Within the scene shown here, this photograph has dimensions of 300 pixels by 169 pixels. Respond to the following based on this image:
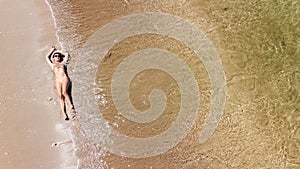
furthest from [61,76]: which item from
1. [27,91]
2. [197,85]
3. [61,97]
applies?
[197,85]

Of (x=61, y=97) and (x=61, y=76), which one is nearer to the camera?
(x=61, y=76)

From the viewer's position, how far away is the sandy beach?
9.51m

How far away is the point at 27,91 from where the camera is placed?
1043cm

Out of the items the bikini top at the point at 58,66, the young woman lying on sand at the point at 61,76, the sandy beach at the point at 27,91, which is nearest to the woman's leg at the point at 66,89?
the young woman lying on sand at the point at 61,76

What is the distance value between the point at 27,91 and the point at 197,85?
3.12 m

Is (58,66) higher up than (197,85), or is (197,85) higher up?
(58,66)

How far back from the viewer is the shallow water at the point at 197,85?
31.4 ft

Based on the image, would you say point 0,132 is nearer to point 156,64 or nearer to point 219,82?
point 156,64

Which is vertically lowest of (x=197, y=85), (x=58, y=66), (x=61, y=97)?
(x=197, y=85)

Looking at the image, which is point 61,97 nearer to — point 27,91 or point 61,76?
point 61,76

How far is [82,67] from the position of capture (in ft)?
35.9

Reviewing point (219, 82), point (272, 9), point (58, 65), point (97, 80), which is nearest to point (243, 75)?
point (219, 82)

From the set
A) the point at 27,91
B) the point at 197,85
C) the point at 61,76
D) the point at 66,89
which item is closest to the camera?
the point at 61,76

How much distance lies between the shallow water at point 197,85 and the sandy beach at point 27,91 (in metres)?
0.40
